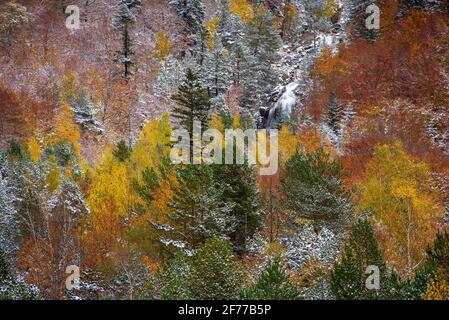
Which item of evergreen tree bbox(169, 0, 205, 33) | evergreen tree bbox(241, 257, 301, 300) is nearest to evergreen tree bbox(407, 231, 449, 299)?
evergreen tree bbox(241, 257, 301, 300)

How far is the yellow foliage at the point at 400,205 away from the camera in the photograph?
24.4 metres

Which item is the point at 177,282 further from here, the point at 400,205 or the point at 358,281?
the point at 400,205

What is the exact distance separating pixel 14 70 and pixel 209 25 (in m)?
31.3

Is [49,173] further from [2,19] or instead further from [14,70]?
[2,19]

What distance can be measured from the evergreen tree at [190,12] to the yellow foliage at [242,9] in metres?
6.26

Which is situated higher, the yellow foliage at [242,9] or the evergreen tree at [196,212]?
the yellow foliage at [242,9]

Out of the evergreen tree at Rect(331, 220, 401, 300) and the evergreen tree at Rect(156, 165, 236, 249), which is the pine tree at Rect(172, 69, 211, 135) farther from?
the evergreen tree at Rect(331, 220, 401, 300)

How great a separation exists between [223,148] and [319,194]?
5.87 meters

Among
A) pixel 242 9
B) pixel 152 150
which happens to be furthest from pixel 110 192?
pixel 242 9

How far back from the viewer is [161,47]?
72.9m

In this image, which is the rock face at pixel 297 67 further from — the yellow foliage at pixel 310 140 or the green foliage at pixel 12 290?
the green foliage at pixel 12 290

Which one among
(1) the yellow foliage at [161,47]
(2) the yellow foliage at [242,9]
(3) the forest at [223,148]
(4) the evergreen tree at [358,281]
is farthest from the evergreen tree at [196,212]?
(2) the yellow foliage at [242,9]

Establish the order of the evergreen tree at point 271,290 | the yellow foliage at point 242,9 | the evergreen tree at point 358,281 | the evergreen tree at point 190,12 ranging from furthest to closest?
the yellow foliage at point 242,9
the evergreen tree at point 190,12
the evergreen tree at point 358,281
the evergreen tree at point 271,290

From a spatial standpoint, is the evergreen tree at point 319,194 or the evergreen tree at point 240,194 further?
the evergreen tree at point 319,194
